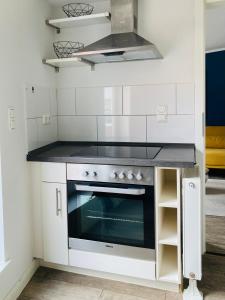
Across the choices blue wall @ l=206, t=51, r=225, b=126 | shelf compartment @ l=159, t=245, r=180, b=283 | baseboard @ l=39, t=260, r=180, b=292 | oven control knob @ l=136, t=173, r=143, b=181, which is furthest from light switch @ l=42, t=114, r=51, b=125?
blue wall @ l=206, t=51, r=225, b=126

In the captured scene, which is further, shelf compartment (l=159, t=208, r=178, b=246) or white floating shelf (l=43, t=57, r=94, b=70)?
white floating shelf (l=43, t=57, r=94, b=70)

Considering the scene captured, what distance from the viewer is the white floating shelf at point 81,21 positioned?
2.14 meters

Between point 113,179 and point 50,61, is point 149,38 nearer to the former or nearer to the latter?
point 50,61

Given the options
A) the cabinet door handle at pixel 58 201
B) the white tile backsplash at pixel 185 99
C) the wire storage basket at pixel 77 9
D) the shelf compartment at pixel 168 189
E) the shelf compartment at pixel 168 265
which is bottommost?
the shelf compartment at pixel 168 265

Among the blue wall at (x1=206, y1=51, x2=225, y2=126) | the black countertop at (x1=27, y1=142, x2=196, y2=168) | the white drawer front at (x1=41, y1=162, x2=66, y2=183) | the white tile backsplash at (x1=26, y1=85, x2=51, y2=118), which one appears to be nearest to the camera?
the black countertop at (x1=27, y1=142, x2=196, y2=168)

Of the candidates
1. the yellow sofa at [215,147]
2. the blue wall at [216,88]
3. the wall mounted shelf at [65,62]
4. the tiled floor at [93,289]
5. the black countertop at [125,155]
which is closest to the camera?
the black countertop at [125,155]

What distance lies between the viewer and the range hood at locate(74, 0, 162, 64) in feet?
6.26

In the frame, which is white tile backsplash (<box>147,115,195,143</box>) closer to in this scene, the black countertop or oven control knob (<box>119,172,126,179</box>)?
the black countertop

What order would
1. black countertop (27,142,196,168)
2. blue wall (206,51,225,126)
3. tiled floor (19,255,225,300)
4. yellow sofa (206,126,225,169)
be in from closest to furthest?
1. black countertop (27,142,196,168)
2. tiled floor (19,255,225,300)
3. yellow sofa (206,126,225,169)
4. blue wall (206,51,225,126)

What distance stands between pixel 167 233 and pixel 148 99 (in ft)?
3.44

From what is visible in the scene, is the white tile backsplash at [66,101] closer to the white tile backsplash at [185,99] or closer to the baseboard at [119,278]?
the white tile backsplash at [185,99]

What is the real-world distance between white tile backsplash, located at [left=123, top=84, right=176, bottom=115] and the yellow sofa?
2824mm

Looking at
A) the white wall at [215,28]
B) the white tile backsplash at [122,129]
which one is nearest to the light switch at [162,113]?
the white tile backsplash at [122,129]

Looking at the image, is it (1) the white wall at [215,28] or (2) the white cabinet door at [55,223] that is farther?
(1) the white wall at [215,28]
